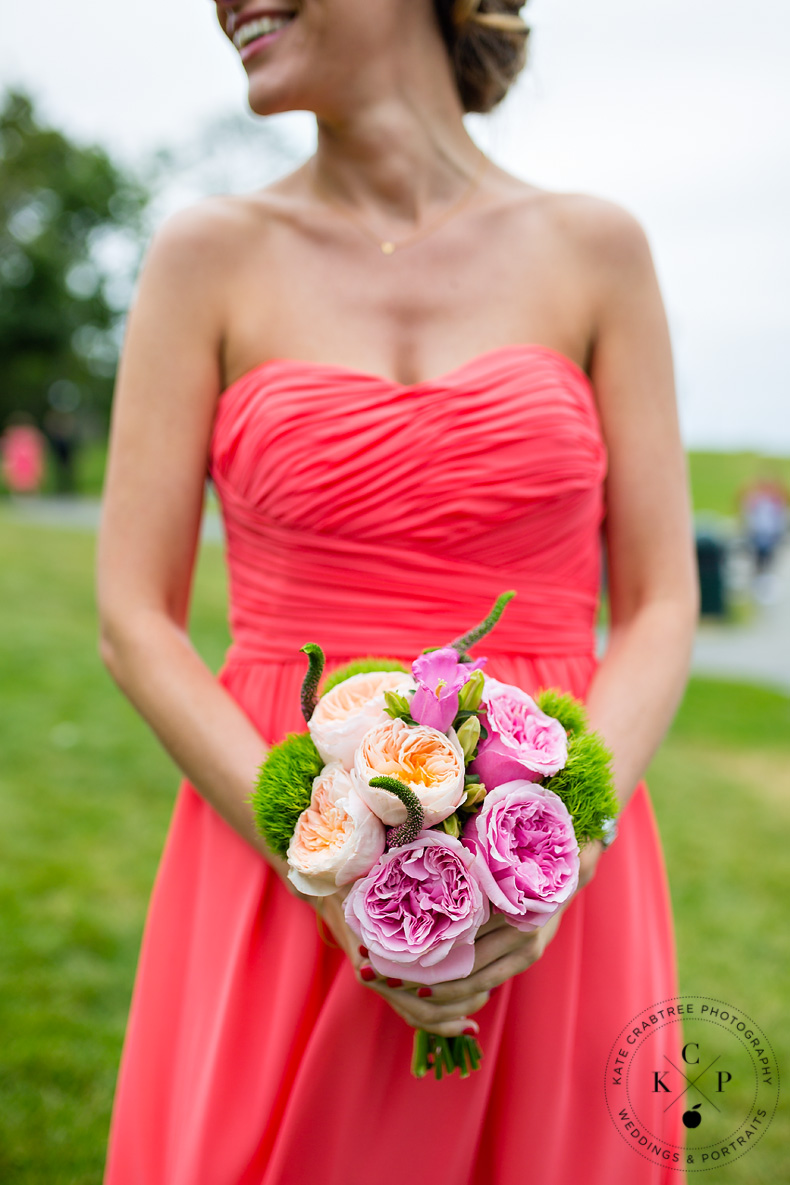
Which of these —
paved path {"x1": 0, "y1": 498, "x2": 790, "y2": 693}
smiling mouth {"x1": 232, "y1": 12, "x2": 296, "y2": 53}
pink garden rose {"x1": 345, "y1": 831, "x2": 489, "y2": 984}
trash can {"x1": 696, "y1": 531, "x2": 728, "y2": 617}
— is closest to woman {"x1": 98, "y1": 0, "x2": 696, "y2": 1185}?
smiling mouth {"x1": 232, "y1": 12, "x2": 296, "y2": 53}

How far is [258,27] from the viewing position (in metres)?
2.10

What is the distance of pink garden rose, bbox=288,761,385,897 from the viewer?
1.48 meters

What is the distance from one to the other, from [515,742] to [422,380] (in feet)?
3.09

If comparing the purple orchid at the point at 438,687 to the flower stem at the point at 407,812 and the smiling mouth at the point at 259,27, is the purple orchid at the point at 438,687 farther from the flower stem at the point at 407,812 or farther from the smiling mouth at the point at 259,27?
the smiling mouth at the point at 259,27

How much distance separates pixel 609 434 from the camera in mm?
2248

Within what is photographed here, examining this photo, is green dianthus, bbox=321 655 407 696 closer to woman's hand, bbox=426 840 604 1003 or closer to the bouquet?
the bouquet

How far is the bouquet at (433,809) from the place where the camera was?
58.2 inches

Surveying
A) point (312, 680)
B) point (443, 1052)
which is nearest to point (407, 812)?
point (312, 680)

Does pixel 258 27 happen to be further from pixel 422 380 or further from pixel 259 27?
pixel 422 380

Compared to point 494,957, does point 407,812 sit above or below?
above

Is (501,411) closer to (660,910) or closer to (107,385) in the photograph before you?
(660,910)

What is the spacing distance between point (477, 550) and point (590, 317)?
58cm

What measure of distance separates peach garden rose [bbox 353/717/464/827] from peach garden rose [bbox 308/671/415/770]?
4cm

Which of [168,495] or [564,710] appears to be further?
[168,495]
